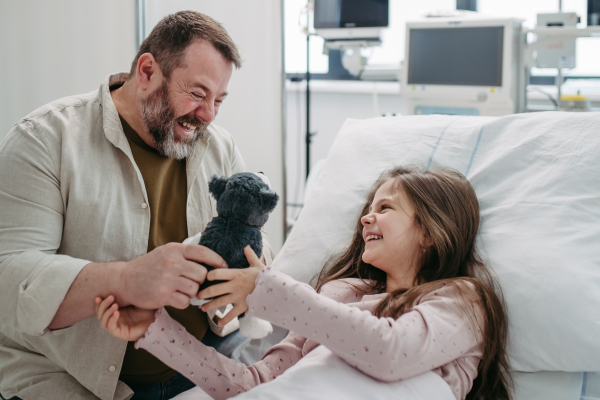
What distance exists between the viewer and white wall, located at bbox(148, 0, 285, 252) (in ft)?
7.23

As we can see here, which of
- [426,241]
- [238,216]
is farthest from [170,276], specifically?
[426,241]

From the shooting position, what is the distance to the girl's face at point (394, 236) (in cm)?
121

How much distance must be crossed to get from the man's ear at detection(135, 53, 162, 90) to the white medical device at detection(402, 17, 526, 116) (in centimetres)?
145

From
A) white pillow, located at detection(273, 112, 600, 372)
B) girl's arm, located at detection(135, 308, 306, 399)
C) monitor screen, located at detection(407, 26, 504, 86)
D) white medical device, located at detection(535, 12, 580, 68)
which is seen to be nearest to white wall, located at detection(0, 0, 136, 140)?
white pillow, located at detection(273, 112, 600, 372)

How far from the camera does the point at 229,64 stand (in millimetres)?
1316

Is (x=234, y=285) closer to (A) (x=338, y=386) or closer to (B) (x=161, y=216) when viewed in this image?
(A) (x=338, y=386)

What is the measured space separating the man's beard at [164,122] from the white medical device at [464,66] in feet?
4.56

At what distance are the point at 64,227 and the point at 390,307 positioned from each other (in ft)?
2.54

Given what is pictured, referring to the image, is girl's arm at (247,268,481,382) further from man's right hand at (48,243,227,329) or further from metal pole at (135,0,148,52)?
metal pole at (135,0,148,52)

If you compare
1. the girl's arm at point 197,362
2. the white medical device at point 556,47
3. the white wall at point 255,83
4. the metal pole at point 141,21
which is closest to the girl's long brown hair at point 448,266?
the girl's arm at point 197,362

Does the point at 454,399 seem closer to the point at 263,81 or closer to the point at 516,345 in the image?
the point at 516,345

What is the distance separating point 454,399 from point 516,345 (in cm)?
21

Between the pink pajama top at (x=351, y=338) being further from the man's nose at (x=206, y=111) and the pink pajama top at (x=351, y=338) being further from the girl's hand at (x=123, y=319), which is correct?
the man's nose at (x=206, y=111)

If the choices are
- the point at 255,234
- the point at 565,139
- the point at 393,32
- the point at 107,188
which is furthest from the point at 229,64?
the point at 393,32
